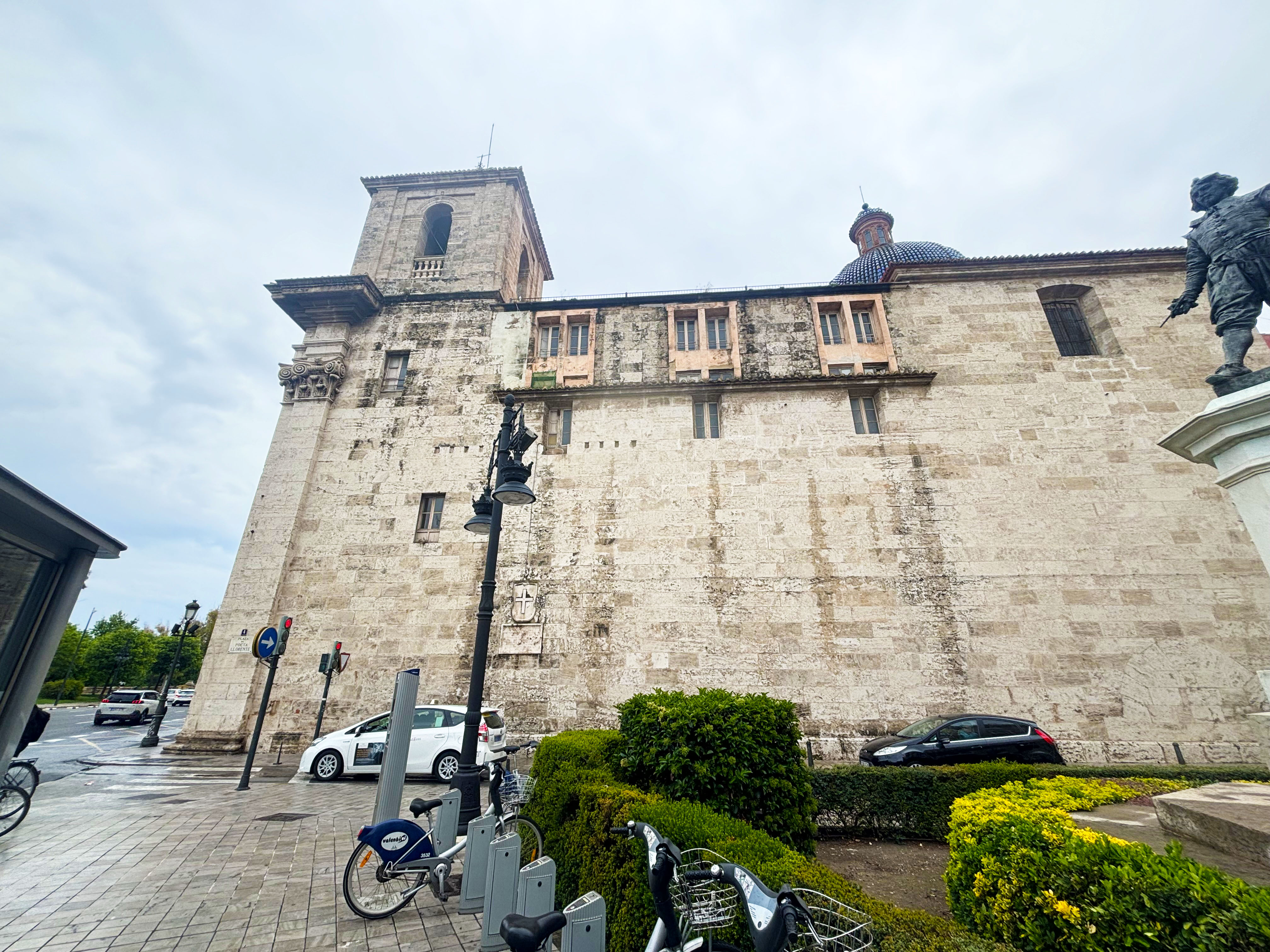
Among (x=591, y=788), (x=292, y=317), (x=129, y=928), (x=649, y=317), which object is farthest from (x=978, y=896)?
(x=292, y=317)

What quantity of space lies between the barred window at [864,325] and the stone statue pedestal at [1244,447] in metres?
12.8

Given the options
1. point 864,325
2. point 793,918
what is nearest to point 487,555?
point 793,918

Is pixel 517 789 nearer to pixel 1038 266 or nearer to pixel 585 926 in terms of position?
pixel 585 926

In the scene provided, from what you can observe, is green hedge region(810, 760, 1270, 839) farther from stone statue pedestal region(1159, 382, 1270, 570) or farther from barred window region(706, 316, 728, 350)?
barred window region(706, 316, 728, 350)

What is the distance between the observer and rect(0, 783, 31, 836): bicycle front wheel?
265 inches

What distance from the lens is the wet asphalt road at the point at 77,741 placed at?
12.6 m

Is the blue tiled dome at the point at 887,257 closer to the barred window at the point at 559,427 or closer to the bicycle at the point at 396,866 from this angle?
the barred window at the point at 559,427

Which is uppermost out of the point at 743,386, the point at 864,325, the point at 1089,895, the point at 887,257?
the point at 887,257

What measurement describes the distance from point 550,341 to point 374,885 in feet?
56.0

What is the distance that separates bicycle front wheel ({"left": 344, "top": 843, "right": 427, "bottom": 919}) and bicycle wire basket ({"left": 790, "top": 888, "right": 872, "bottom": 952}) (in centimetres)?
418

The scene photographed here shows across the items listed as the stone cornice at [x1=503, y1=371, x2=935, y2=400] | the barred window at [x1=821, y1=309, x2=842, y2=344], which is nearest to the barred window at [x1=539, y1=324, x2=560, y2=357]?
the stone cornice at [x1=503, y1=371, x2=935, y2=400]

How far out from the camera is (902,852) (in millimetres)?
6844

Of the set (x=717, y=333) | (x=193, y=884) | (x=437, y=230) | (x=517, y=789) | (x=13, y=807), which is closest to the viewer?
(x=193, y=884)

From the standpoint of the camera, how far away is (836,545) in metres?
15.3
